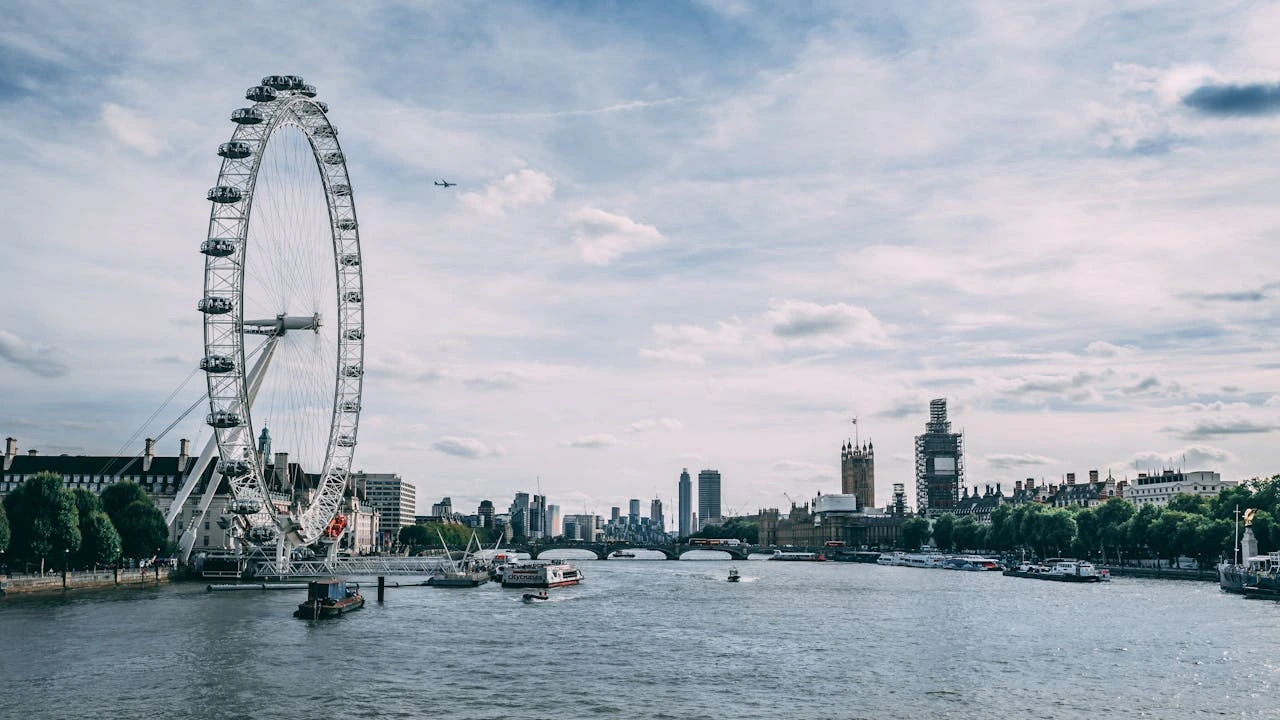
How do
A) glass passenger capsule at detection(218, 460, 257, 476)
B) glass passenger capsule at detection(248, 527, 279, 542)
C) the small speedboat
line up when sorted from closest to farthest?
the small speedboat < glass passenger capsule at detection(218, 460, 257, 476) < glass passenger capsule at detection(248, 527, 279, 542)

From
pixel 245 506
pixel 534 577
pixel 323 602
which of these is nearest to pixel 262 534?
pixel 245 506

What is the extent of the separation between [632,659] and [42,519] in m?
64.7

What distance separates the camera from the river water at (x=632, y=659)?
53.2 m

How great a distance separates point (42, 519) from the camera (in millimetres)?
103438

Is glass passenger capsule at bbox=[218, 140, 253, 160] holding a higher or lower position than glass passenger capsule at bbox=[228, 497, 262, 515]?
higher

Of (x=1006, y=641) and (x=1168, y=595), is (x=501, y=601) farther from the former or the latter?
(x=1168, y=595)

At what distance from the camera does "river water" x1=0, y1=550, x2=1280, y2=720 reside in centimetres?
5319

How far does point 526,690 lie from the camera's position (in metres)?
57.2

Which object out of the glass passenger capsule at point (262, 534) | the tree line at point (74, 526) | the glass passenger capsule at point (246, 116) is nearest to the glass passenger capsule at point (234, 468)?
the glass passenger capsule at point (262, 534)

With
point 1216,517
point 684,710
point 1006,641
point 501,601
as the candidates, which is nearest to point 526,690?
point 684,710

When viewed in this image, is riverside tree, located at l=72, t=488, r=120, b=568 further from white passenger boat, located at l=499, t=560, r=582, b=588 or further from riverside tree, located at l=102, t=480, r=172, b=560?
white passenger boat, located at l=499, t=560, r=582, b=588

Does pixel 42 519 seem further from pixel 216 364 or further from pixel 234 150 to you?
pixel 234 150

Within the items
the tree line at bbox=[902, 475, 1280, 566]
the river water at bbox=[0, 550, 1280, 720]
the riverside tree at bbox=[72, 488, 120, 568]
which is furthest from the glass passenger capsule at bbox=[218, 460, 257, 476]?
the tree line at bbox=[902, 475, 1280, 566]

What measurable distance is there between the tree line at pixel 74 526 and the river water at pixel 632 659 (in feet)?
19.4
